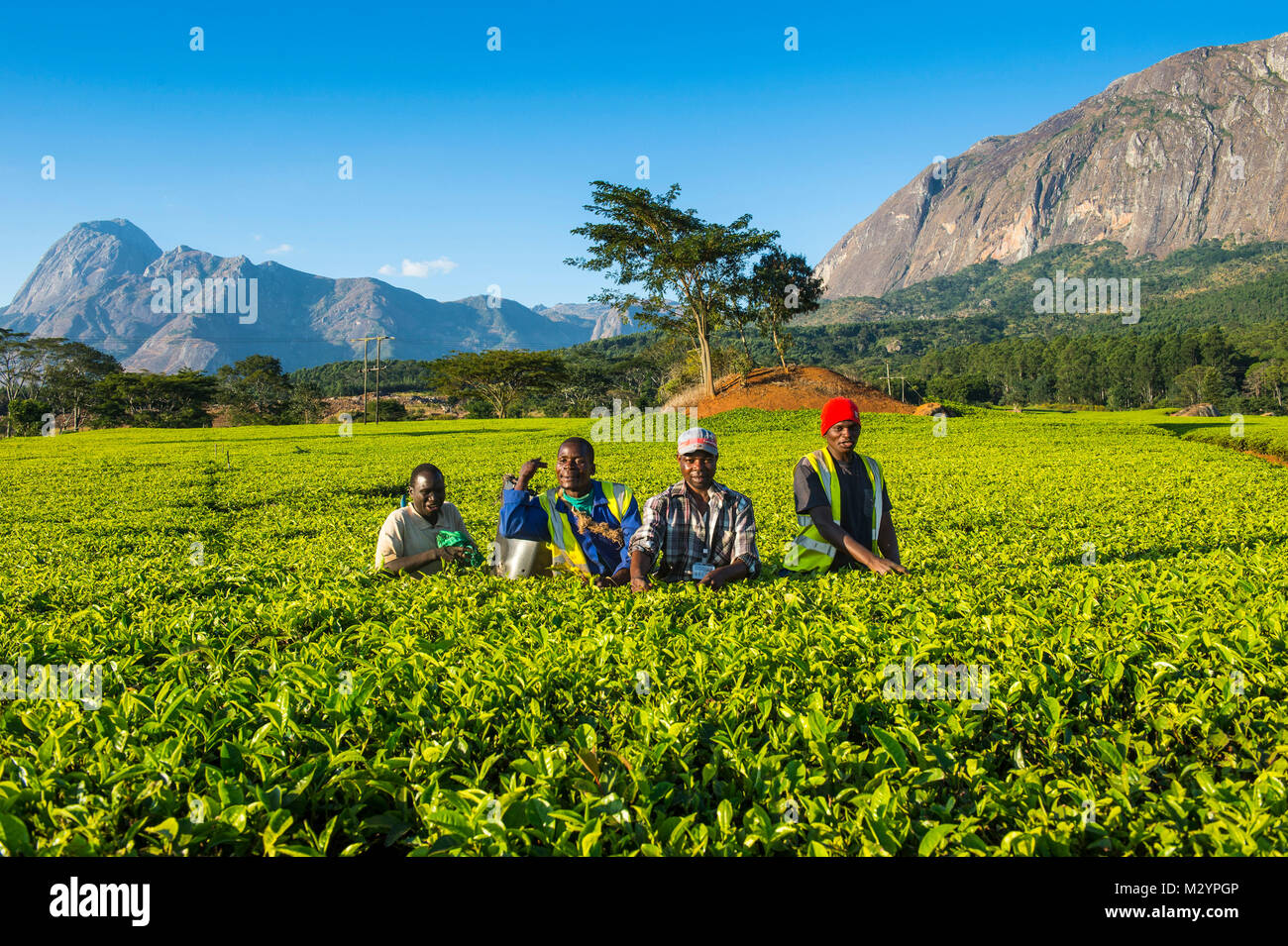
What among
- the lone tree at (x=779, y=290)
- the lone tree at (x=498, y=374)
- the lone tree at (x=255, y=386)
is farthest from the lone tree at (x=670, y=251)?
the lone tree at (x=255, y=386)

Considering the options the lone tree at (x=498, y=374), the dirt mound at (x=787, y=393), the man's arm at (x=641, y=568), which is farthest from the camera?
the lone tree at (x=498, y=374)

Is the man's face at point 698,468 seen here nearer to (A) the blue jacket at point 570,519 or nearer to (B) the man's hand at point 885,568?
(A) the blue jacket at point 570,519

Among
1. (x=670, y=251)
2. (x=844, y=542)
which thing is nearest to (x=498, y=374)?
(x=670, y=251)

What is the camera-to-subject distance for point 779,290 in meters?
41.3

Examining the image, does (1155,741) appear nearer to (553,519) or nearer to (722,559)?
(722,559)

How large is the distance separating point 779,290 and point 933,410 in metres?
10.9

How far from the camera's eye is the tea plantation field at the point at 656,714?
7.24ft

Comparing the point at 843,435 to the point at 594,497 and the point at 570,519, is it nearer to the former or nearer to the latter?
the point at 594,497

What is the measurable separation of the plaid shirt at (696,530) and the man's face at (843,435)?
0.88 metres

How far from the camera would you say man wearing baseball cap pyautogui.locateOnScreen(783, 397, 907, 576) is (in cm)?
531

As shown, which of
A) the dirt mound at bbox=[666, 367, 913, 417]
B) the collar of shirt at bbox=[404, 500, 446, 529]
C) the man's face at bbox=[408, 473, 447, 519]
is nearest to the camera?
the man's face at bbox=[408, 473, 447, 519]

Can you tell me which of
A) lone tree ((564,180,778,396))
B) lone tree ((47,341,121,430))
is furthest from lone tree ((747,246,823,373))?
lone tree ((47,341,121,430))

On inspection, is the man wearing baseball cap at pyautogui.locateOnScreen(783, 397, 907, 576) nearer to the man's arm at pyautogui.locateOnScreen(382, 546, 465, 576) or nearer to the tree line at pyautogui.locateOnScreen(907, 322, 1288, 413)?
the man's arm at pyautogui.locateOnScreen(382, 546, 465, 576)

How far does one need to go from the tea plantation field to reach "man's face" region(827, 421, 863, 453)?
3.36 ft
